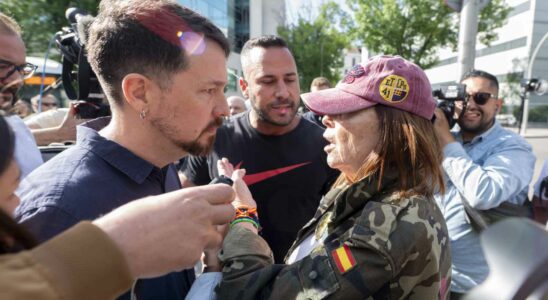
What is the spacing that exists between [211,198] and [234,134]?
2036mm

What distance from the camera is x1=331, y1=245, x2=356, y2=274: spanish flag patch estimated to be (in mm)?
1318

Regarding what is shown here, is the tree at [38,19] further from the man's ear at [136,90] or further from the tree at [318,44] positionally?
the tree at [318,44]

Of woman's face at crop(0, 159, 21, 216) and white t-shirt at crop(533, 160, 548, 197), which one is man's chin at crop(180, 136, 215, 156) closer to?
woman's face at crop(0, 159, 21, 216)

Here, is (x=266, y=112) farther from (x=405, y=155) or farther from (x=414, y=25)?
(x=414, y=25)

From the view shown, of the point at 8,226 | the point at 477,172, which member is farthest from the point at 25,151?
the point at 477,172

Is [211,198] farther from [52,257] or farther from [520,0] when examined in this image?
[520,0]

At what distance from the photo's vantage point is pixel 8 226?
2.29ft

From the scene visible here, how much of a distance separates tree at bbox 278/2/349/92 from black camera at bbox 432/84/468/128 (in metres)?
27.1

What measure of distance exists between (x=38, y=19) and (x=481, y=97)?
13.2 metres

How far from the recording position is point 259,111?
295 centimetres

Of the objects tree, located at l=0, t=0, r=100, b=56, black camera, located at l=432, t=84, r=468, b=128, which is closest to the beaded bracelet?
black camera, located at l=432, t=84, r=468, b=128

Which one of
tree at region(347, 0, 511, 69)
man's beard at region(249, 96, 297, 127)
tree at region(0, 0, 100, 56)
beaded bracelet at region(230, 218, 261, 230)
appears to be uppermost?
tree at region(347, 0, 511, 69)

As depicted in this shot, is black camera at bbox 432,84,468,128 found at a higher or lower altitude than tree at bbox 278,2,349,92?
lower

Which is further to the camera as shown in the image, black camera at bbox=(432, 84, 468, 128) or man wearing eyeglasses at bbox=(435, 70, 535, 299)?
black camera at bbox=(432, 84, 468, 128)
